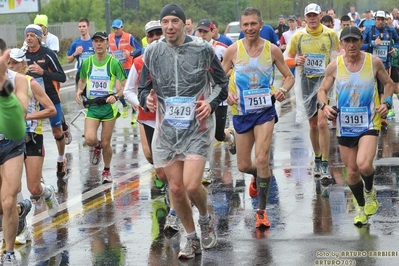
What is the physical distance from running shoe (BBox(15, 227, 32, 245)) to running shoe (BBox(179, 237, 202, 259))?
63.5 inches

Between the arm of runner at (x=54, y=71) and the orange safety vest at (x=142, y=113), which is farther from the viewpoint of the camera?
the arm of runner at (x=54, y=71)

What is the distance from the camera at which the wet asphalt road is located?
802 cm

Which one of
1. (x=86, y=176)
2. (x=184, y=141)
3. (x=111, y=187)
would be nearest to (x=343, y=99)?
(x=184, y=141)

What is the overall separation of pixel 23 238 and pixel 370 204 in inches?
129

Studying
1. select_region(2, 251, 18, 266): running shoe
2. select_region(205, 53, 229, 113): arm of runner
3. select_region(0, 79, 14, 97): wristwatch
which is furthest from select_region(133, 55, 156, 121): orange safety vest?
select_region(0, 79, 14, 97): wristwatch

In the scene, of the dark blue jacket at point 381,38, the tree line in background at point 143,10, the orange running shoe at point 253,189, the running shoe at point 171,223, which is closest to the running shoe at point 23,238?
the running shoe at point 171,223

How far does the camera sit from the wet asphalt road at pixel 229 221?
8.02 metres

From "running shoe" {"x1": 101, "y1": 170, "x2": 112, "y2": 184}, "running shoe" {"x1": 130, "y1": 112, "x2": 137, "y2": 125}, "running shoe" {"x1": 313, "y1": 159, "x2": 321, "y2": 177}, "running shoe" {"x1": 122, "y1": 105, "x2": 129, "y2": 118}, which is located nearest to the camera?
"running shoe" {"x1": 313, "y1": 159, "x2": 321, "y2": 177}

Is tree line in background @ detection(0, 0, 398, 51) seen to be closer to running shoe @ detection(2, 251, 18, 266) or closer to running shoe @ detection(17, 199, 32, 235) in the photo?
running shoe @ detection(17, 199, 32, 235)

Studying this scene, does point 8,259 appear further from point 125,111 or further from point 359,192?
point 125,111

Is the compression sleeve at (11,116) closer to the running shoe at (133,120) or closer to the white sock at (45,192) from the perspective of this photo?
the white sock at (45,192)

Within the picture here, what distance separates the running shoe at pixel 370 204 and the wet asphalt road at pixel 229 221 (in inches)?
5.4

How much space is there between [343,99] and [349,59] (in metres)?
0.38

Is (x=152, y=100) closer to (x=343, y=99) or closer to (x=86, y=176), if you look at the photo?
(x=343, y=99)
